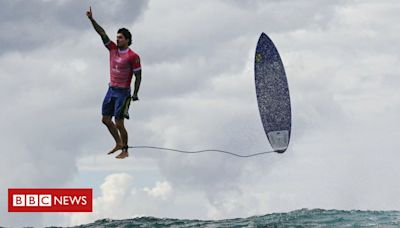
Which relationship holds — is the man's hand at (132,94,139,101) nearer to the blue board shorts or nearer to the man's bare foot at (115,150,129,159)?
the blue board shorts

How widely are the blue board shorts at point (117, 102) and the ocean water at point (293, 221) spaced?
7.28 metres

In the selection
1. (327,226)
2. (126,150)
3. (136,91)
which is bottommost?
(327,226)

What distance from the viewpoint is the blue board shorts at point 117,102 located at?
57.1 feet

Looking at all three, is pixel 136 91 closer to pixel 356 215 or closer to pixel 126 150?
pixel 126 150

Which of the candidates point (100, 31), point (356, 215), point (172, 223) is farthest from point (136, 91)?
point (356, 215)

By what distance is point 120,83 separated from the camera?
684 inches

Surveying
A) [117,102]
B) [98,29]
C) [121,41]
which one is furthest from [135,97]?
[98,29]

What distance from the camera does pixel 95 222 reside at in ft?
82.4

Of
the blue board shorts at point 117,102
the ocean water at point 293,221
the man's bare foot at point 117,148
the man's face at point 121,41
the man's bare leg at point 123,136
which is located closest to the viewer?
the man's face at point 121,41

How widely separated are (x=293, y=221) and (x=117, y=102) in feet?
31.7

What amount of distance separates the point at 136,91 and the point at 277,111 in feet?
Result: 18.6

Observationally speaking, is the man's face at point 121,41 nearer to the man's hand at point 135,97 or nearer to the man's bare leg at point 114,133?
the man's hand at point 135,97

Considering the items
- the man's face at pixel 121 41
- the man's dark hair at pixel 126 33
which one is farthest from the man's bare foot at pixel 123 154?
the man's dark hair at pixel 126 33

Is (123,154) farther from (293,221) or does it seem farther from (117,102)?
(293,221)
